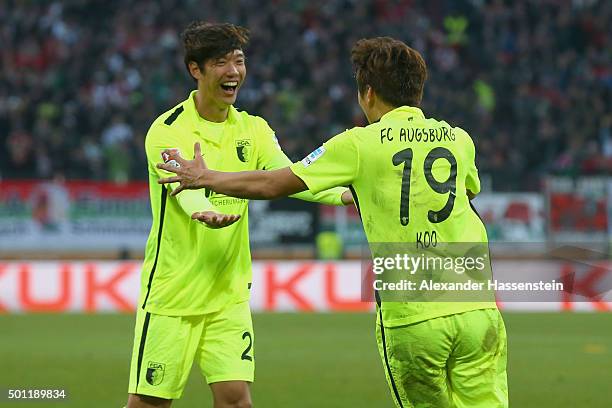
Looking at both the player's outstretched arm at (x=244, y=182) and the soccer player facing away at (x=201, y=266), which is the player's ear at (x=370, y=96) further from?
the soccer player facing away at (x=201, y=266)

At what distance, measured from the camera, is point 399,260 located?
177 inches

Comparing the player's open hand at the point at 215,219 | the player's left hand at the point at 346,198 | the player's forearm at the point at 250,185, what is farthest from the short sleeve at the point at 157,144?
the player's forearm at the point at 250,185

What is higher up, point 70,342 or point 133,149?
point 133,149

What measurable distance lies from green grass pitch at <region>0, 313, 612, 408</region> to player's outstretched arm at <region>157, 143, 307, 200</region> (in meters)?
4.39

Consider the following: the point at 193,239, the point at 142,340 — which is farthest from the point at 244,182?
the point at 142,340

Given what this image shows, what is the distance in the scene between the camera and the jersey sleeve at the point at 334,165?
449 cm

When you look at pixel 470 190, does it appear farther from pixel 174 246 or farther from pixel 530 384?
pixel 530 384

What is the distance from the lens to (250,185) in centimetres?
453

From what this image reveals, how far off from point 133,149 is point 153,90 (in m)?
1.91

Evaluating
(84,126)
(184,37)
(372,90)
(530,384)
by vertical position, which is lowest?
(530,384)

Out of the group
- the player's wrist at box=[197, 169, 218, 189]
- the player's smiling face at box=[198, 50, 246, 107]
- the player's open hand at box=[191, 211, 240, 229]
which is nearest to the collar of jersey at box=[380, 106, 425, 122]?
the player's wrist at box=[197, 169, 218, 189]

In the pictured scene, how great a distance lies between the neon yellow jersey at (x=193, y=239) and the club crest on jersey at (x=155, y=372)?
0.85 ft

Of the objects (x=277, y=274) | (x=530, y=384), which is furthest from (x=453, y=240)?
(x=277, y=274)

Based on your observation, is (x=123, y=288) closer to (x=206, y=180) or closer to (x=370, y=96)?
(x=206, y=180)
